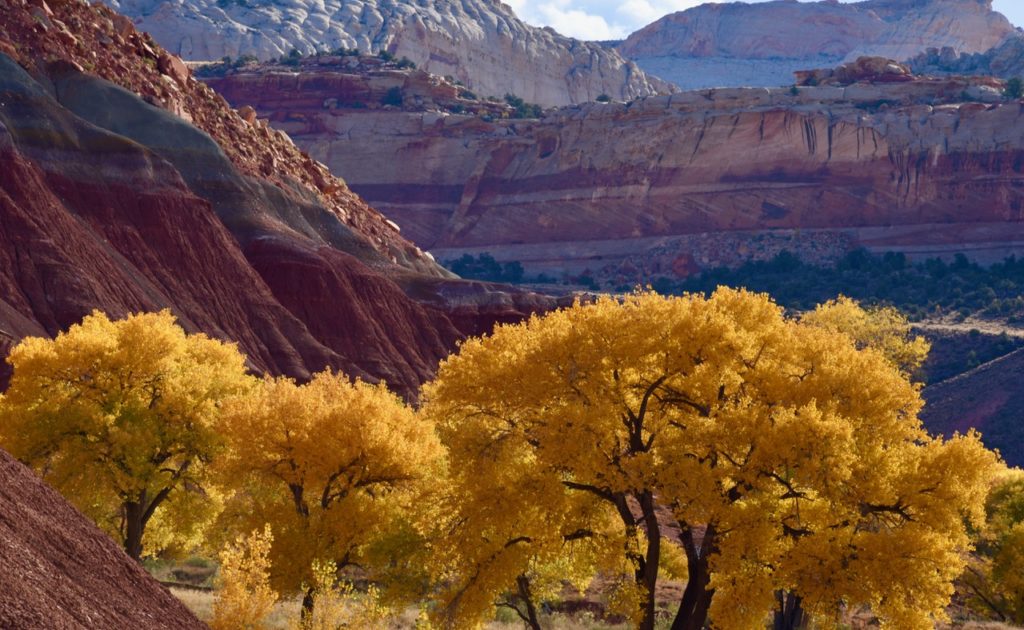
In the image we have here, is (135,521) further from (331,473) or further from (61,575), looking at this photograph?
(61,575)

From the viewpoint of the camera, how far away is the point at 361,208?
4018 inches

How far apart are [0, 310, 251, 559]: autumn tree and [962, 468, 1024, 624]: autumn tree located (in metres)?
25.0

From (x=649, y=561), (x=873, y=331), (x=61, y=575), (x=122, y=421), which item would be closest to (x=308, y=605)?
(x=649, y=561)

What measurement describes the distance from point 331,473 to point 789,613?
583 inches

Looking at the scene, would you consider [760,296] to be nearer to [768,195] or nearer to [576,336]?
[576,336]

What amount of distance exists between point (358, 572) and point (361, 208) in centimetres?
5623

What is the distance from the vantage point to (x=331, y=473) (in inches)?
1345

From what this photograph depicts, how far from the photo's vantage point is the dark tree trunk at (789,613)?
131ft

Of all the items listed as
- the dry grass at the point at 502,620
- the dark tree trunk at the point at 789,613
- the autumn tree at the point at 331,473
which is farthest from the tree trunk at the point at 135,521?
the dark tree trunk at the point at 789,613

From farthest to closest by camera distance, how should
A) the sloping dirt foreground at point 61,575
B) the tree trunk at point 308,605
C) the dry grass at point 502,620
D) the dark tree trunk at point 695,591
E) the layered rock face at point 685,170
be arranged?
the layered rock face at point 685,170 → the dry grass at point 502,620 → the dark tree trunk at point 695,591 → the tree trunk at point 308,605 → the sloping dirt foreground at point 61,575

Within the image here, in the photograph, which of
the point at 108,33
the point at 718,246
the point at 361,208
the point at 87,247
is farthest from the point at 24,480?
the point at 718,246

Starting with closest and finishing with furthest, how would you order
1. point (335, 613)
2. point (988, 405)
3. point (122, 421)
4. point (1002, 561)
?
point (335, 613) → point (122, 421) → point (1002, 561) → point (988, 405)

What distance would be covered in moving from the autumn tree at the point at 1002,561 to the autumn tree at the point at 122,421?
25.0 metres

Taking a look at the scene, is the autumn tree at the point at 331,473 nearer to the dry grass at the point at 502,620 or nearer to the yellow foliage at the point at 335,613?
the dry grass at the point at 502,620
